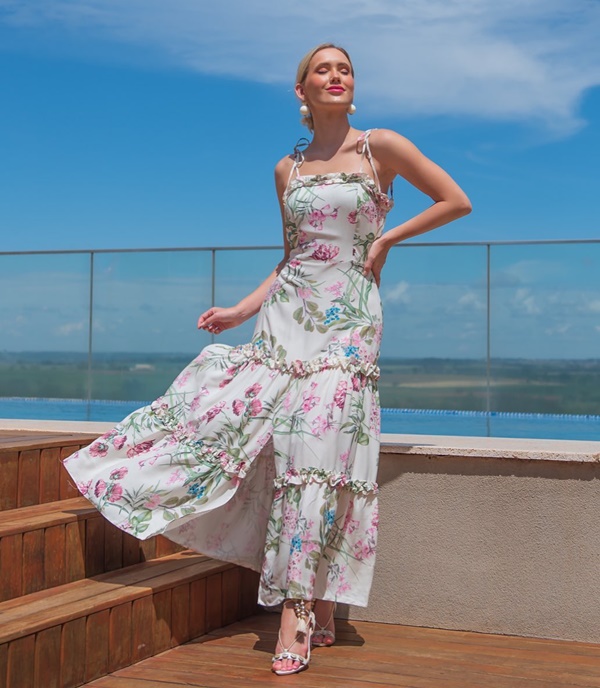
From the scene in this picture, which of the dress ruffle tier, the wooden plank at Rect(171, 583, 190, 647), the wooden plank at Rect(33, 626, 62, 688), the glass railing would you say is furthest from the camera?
the glass railing

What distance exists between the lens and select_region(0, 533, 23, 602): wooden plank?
91.4 inches

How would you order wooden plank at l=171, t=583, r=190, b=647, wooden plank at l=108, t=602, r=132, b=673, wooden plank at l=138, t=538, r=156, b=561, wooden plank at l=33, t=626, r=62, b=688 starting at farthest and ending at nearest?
wooden plank at l=138, t=538, r=156, b=561, wooden plank at l=171, t=583, r=190, b=647, wooden plank at l=108, t=602, r=132, b=673, wooden plank at l=33, t=626, r=62, b=688

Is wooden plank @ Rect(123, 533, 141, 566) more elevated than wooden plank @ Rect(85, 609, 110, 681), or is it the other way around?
wooden plank @ Rect(123, 533, 141, 566)

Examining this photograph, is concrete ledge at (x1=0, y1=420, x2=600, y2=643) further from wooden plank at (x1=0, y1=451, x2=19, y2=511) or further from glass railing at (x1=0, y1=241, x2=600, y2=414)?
glass railing at (x1=0, y1=241, x2=600, y2=414)

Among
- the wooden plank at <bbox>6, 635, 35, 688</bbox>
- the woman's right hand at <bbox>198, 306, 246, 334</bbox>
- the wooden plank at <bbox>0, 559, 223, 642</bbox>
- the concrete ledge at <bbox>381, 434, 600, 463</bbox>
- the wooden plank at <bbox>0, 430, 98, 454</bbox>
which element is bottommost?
the wooden plank at <bbox>6, 635, 35, 688</bbox>

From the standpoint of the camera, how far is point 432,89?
32625mm

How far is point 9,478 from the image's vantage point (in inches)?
107

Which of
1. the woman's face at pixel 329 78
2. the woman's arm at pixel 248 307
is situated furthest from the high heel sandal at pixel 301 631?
the woman's face at pixel 329 78

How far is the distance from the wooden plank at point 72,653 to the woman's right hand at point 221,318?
940 mm

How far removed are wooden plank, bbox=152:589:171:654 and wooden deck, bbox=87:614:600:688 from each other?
0.08 ft

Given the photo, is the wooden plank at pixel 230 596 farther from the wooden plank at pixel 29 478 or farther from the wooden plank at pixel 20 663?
the wooden plank at pixel 20 663

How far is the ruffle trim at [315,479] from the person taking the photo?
2387 mm

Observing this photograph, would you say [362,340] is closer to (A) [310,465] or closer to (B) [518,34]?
(A) [310,465]

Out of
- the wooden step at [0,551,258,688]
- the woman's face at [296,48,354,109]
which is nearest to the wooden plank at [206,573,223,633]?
the wooden step at [0,551,258,688]
